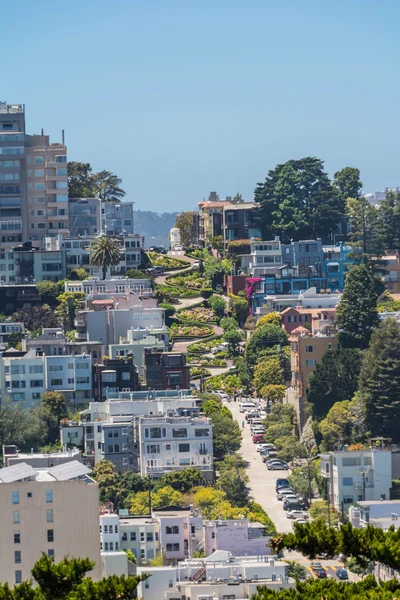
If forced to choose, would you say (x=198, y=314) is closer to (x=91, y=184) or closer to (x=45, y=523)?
(x=91, y=184)

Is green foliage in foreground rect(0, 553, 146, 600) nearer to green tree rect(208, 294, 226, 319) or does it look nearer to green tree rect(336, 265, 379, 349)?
green tree rect(336, 265, 379, 349)

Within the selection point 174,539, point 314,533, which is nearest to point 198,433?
point 174,539

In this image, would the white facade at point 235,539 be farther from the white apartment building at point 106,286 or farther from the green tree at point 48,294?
the green tree at point 48,294

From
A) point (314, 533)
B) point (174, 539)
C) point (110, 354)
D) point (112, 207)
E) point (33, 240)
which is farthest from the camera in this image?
point (112, 207)

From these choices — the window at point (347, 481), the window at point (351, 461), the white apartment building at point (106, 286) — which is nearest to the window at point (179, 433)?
the window at point (351, 461)

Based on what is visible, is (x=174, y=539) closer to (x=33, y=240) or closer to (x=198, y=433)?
(x=198, y=433)

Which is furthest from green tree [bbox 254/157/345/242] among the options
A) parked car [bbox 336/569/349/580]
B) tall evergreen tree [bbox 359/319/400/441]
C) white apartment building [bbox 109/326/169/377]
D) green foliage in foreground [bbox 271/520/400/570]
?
green foliage in foreground [bbox 271/520/400/570]
